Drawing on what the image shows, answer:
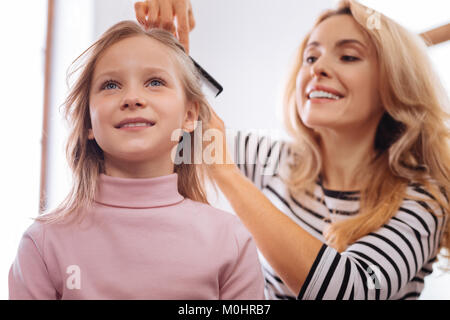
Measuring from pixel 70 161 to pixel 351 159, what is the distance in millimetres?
405

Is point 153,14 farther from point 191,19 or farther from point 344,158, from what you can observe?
point 344,158

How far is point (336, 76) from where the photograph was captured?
1.71 feet

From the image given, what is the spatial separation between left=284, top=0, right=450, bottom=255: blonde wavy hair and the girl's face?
0.70ft

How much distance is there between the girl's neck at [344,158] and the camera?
0.58m

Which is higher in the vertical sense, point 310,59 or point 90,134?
point 310,59

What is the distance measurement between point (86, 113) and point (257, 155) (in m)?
0.26

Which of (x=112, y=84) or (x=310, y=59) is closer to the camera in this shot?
(x=112, y=84)

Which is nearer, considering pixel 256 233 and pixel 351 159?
pixel 256 233

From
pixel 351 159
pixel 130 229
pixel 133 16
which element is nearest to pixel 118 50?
pixel 133 16

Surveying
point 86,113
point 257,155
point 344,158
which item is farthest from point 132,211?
point 344,158

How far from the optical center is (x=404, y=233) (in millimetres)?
519
